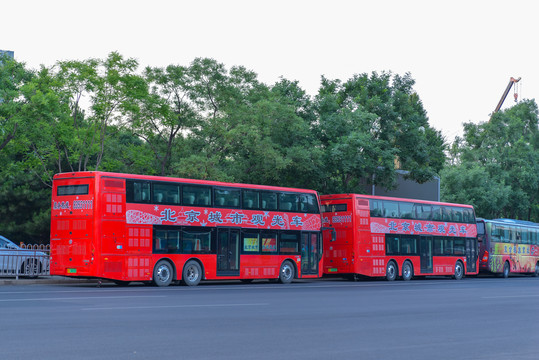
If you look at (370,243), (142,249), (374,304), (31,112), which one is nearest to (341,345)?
(374,304)

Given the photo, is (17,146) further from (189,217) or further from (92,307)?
(92,307)

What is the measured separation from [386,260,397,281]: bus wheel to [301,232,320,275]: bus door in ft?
15.7

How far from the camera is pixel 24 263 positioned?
26969 millimetres

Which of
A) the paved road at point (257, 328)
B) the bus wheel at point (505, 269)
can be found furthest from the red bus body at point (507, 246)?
the paved road at point (257, 328)

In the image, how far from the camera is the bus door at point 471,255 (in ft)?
134

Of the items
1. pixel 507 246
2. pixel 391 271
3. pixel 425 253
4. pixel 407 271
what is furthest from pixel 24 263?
pixel 507 246

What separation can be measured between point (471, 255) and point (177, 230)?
20559 mm

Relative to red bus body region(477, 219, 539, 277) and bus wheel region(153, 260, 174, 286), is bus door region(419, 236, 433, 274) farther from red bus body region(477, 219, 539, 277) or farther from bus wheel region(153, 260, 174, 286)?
bus wheel region(153, 260, 174, 286)

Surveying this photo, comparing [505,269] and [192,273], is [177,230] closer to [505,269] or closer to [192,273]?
[192,273]

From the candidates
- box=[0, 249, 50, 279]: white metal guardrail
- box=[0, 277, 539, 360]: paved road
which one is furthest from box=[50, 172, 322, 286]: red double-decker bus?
box=[0, 277, 539, 360]: paved road

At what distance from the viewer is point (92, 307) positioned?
600 inches

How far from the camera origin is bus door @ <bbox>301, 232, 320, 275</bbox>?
3145 cm

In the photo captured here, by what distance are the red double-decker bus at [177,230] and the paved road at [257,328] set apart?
→ 16.3 feet

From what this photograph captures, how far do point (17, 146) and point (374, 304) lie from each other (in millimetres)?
18783
